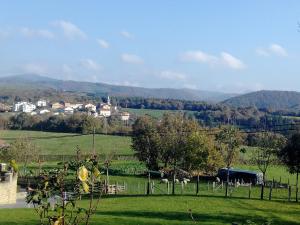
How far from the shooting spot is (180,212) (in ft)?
113

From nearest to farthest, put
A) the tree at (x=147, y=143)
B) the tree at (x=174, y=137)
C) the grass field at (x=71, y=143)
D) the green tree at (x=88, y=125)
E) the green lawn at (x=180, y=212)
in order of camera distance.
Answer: the green lawn at (x=180, y=212)
the tree at (x=174, y=137)
the tree at (x=147, y=143)
the grass field at (x=71, y=143)
the green tree at (x=88, y=125)

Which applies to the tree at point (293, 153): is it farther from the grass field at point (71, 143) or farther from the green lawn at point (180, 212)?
the grass field at point (71, 143)

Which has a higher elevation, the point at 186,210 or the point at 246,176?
the point at 186,210

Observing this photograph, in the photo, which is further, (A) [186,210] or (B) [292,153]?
(B) [292,153]

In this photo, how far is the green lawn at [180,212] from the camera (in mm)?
30344

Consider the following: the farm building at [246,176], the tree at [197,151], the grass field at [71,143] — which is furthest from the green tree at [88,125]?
the tree at [197,151]

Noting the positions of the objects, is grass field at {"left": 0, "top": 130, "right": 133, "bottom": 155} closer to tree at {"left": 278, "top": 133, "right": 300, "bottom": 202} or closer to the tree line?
the tree line

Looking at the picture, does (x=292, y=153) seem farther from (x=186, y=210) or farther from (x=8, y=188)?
(x=8, y=188)

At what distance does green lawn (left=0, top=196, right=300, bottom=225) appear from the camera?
3034 cm

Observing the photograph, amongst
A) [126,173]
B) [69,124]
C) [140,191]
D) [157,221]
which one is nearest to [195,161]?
[140,191]

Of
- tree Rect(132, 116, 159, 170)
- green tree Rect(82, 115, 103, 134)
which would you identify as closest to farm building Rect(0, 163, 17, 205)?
tree Rect(132, 116, 159, 170)

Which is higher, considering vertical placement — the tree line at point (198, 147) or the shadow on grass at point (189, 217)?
the tree line at point (198, 147)

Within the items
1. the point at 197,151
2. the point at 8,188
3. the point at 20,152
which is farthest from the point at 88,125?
the point at 8,188

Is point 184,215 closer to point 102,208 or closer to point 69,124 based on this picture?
point 102,208
